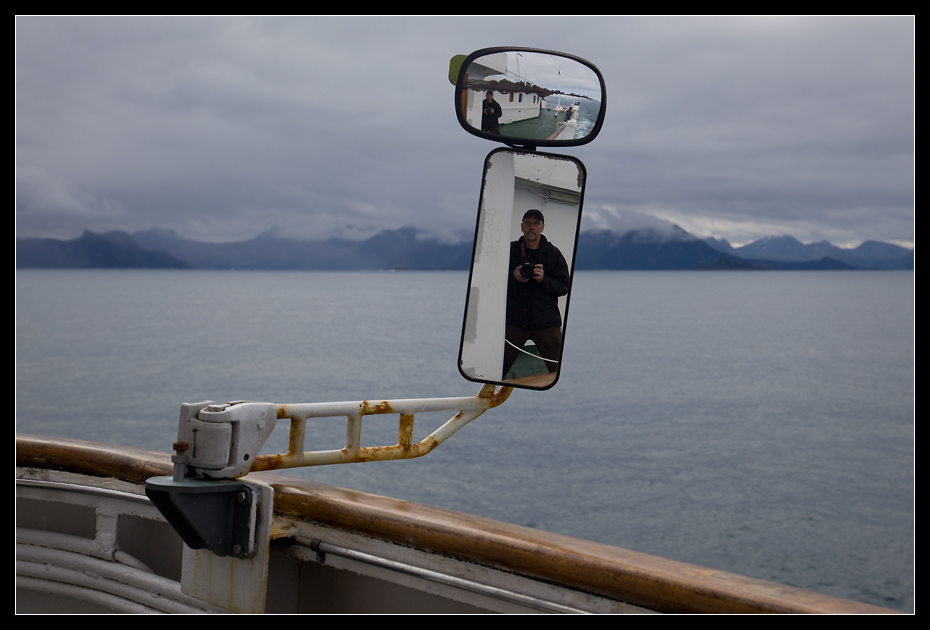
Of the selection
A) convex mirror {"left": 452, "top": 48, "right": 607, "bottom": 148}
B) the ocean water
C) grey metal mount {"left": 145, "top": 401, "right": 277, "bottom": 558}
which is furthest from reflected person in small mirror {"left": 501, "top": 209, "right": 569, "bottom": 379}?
the ocean water

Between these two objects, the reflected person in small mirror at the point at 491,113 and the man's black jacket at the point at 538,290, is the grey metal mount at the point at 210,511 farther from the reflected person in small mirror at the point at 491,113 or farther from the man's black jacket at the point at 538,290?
the reflected person in small mirror at the point at 491,113

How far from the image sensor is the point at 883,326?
2591 inches

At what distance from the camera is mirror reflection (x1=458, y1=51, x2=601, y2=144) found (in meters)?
1.47

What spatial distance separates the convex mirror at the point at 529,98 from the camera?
147 centimetres

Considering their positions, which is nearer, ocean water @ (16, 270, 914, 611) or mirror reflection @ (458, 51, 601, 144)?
mirror reflection @ (458, 51, 601, 144)

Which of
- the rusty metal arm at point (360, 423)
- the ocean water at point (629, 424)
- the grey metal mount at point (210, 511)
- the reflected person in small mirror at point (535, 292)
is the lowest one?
the ocean water at point (629, 424)

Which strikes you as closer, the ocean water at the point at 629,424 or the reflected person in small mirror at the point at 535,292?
the reflected person in small mirror at the point at 535,292

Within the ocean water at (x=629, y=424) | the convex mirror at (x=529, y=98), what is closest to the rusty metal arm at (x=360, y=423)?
the convex mirror at (x=529, y=98)

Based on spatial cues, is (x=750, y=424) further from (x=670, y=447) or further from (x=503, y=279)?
(x=503, y=279)

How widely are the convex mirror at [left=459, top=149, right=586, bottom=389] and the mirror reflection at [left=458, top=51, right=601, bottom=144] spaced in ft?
0.17

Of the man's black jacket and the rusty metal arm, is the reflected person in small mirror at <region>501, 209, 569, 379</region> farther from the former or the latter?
the rusty metal arm

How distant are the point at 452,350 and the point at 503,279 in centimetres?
4550

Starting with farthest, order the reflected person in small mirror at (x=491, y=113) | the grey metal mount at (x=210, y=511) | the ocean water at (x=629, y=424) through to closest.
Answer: the ocean water at (x=629, y=424), the reflected person in small mirror at (x=491, y=113), the grey metal mount at (x=210, y=511)

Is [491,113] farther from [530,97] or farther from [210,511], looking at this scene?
[210,511]
